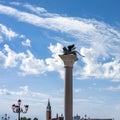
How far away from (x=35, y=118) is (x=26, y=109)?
3841 inches

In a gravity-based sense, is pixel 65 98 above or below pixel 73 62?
below

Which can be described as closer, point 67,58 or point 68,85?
point 68,85

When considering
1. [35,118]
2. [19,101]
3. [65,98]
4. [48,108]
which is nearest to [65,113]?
[65,98]

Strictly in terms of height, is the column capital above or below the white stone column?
above

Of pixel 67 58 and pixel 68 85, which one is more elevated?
pixel 67 58

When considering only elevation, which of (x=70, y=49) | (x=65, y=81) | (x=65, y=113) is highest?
(x=70, y=49)

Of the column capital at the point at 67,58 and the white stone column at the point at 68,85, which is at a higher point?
the column capital at the point at 67,58

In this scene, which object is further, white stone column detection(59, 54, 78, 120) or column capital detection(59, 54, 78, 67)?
column capital detection(59, 54, 78, 67)

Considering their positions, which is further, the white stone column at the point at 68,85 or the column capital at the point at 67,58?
the column capital at the point at 67,58

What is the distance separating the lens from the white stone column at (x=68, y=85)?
31031mm

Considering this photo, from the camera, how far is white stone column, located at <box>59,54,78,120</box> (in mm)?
31031

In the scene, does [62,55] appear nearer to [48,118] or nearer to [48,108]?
[48,118]

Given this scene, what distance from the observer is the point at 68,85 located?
103 ft

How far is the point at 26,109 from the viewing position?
4262 centimetres
